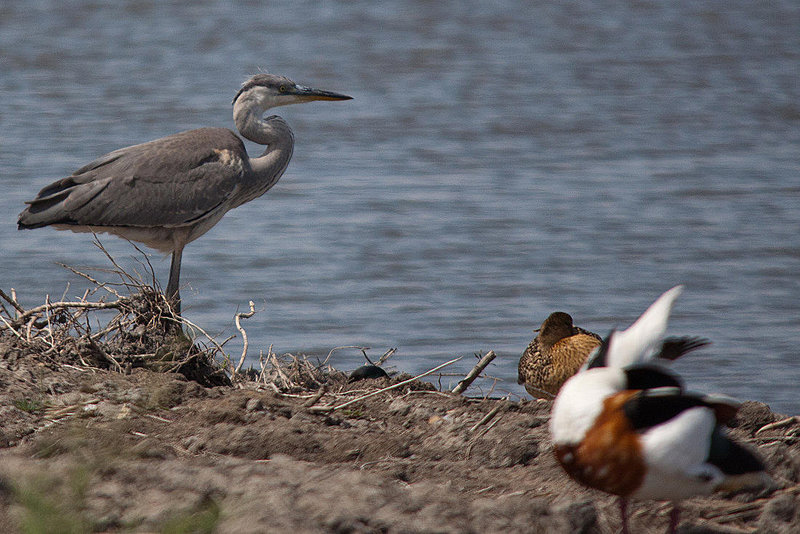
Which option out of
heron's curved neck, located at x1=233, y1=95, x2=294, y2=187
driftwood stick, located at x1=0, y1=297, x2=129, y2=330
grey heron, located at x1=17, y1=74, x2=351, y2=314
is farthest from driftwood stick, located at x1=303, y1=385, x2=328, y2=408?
heron's curved neck, located at x1=233, y1=95, x2=294, y2=187

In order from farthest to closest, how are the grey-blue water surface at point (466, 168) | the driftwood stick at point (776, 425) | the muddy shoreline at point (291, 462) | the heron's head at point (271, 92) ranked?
the heron's head at point (271, 92)
the grey-blue water surface at point (466, 168)
the driftwood stick at point (776, 425)
the muddy shoreline at point (291, 462)

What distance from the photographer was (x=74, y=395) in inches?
199

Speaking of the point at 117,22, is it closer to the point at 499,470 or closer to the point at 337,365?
the point at 337,365

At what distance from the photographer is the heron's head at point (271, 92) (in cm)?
783

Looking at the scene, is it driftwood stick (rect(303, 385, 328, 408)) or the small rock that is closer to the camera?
the small rock

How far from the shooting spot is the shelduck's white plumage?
3.52m

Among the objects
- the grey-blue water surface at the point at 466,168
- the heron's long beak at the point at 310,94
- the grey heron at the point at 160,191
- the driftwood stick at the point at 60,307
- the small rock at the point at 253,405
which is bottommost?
the grey-blue water surface at the point at 466,168

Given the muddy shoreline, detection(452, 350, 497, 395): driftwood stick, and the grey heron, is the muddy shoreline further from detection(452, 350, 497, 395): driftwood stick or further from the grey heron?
the grey heron

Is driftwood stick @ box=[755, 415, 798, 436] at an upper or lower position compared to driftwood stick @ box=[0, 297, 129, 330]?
lower

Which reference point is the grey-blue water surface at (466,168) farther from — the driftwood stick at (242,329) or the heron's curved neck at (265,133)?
the driftwood stick at (242,329)

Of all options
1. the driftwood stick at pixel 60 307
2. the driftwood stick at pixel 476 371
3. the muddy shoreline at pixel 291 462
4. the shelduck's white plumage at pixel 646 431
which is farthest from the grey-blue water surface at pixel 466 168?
the shelduck's white plumage at pixel 646 431

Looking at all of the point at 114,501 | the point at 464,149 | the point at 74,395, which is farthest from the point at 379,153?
the point at 114,501

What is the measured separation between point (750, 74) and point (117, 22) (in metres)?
9.75

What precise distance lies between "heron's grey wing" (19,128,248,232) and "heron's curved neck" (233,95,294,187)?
26 cm
